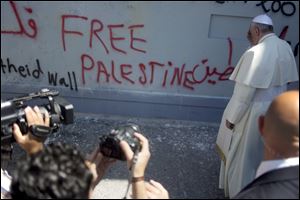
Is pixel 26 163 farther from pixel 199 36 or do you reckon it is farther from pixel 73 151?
pixel 199 36

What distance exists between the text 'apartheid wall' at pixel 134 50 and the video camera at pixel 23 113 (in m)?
2.72

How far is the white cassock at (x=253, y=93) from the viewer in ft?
10.2

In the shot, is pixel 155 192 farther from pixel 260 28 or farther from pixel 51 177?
pixel 260 28

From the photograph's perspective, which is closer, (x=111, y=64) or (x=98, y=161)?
(x=98, y=161)

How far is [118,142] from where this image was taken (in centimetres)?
184

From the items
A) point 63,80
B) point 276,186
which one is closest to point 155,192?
point 276,186

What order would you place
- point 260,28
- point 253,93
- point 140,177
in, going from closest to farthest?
point 140,177 < point 253,93 < point 260,28

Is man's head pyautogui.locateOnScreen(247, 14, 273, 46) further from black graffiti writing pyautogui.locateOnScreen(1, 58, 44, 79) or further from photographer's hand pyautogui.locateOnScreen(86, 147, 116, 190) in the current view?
black graffiti writing pyautogui.locateOnScreen(1, 58, 44, 79)

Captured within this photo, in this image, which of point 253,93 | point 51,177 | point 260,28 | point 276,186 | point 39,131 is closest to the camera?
point 51,177

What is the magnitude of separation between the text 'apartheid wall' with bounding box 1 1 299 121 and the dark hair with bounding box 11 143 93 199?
3663 millimetres

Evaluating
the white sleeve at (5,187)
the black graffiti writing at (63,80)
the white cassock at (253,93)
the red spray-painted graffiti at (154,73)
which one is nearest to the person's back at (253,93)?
the white cassock at (253,93)

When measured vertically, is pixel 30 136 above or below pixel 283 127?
below

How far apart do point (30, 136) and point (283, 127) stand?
1.14m

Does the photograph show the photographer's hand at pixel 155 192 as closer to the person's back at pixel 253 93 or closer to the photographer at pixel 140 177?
the photographer at pixel 140 177
